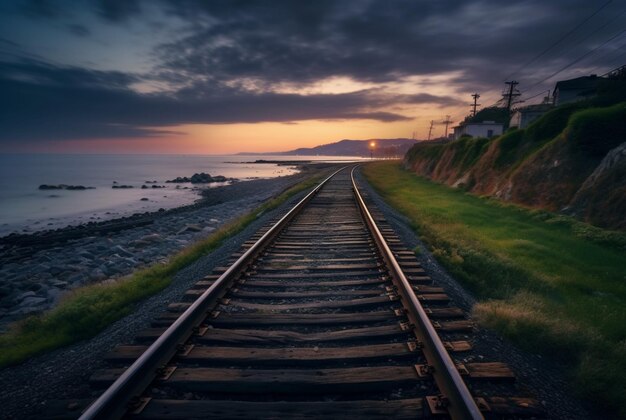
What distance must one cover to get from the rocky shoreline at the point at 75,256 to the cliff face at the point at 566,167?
1665 centimetres

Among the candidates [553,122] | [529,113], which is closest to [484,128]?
[529,113]

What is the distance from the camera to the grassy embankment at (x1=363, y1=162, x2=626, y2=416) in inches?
158

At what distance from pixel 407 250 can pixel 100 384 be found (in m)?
6.08

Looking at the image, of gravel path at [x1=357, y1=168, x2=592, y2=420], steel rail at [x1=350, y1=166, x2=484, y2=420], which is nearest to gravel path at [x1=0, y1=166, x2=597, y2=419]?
gravel path at [x1=357, y1=168, x2=592, y2=420]

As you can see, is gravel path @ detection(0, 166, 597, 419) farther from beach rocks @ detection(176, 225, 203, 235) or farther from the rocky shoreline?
beach rocks @ detection(176, 225, 203, 235)

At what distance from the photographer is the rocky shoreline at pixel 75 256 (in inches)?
376

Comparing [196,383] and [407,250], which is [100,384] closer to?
[196,383]

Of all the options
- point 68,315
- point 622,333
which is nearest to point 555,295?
point 622,333

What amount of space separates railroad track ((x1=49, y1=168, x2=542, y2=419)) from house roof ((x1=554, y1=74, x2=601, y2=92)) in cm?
6582

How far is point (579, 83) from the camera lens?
2100 inches

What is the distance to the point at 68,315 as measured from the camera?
212 inches

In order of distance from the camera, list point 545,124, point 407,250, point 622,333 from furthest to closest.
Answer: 1. point 545,124
2. point 407,250
3. point 622,333

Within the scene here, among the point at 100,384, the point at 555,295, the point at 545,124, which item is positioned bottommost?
the point at 555,295

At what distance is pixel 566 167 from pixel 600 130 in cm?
206
